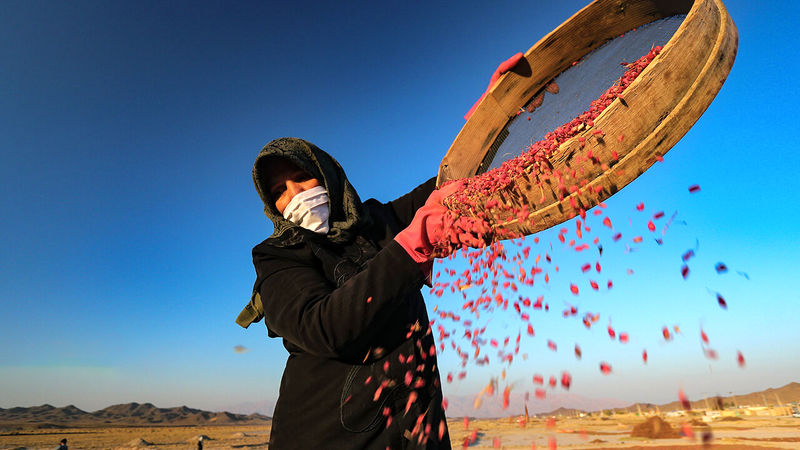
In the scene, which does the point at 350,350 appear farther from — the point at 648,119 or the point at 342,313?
the point at 648,119

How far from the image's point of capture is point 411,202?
2.90 metres

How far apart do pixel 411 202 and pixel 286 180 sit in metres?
0.90

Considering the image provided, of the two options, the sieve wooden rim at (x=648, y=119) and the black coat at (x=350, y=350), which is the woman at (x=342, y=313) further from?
the sieve wooden rim at (x=648, y=119)

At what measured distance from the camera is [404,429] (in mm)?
1916

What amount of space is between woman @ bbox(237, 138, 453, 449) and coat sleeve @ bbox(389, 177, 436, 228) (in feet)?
0.92

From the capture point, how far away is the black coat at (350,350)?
165 centimetres

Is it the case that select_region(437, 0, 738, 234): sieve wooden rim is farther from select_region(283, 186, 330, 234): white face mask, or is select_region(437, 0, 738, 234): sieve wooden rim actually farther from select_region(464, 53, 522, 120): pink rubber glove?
select_region(283, 186, 330, 234): white face mask

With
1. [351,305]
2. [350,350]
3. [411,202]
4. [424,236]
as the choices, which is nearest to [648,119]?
[424,236]

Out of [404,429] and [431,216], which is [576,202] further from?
[404,429]

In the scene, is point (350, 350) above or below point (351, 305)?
below

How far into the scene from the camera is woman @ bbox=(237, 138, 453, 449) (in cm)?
166

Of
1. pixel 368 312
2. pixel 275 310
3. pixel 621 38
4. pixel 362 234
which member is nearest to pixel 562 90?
pixel 621 38

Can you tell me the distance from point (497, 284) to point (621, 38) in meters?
1.49

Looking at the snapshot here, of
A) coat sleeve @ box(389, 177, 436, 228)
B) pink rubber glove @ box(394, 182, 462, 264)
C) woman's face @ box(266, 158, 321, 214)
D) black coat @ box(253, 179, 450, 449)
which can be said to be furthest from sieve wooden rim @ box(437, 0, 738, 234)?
woman's face @ box(266, 158, 321, 214)
